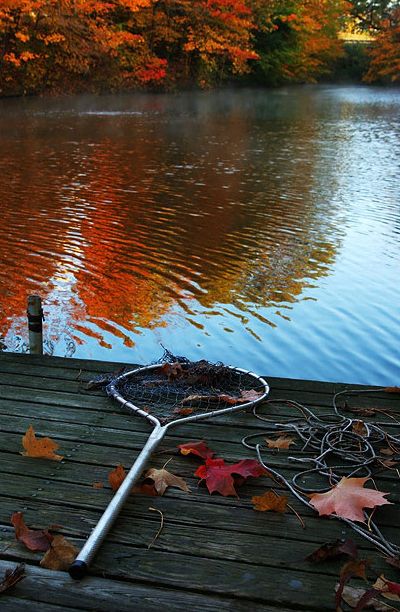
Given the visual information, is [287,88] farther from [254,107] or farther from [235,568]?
[235,568]

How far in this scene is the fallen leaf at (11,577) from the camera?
2062 mm

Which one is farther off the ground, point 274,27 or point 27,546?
point 274,27

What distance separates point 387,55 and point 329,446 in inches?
1875

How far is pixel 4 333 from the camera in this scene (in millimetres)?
6168

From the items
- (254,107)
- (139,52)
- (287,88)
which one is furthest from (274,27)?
(254,107)

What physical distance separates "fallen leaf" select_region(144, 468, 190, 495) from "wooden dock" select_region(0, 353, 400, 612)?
28 mm

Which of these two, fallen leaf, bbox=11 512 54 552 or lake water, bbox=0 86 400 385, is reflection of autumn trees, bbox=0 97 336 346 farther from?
fallen leaf, bbox=11 512 54 552

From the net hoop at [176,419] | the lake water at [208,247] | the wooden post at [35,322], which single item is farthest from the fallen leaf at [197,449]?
the lake water at [208,247]

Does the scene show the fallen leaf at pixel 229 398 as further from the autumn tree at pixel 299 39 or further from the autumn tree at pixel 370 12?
the autumn tree at pixel 370 12

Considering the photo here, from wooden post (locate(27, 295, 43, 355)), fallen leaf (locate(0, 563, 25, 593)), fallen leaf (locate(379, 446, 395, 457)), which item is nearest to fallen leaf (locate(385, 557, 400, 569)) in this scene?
fallen leaf (locate(379, 446, 395, 457))

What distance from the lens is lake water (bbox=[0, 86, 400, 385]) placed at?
6230 millimetres

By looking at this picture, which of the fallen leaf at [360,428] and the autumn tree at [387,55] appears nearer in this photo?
the fallen leaf at [360,428]

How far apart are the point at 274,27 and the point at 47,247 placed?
3244 centimetres

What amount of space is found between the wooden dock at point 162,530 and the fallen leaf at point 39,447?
0.11ft
